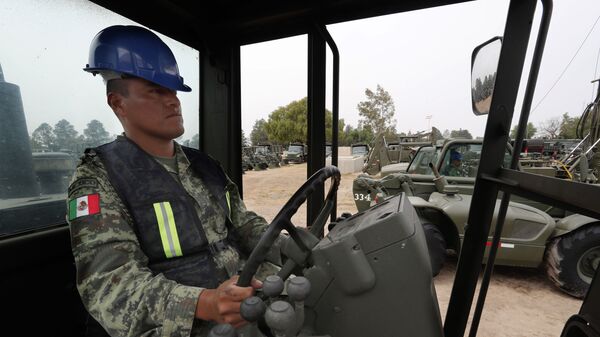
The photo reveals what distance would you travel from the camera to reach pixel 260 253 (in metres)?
0.87

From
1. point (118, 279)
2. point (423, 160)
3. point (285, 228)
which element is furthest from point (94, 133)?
point (423, 160)

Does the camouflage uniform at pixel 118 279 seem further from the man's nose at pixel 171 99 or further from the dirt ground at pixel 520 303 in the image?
the dirt ground at pixel 520 303

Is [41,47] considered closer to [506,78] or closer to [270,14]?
[270,14]

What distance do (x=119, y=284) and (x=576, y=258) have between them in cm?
420

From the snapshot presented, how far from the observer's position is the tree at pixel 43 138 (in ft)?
4.30

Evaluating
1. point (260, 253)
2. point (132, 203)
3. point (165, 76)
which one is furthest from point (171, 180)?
point (260, 253)

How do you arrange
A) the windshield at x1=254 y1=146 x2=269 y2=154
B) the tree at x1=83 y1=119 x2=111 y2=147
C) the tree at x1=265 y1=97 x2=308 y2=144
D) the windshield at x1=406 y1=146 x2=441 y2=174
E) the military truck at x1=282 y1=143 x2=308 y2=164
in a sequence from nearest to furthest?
the tree at x1=83 y1=119 x2=111 y2=147 → the windshield at x1=406 y1=146 x2=441 y2=174 → the windshield at x1=254 y1=146 x2=269 y2=154 → the military truck at x1=282 y1=143 x2=308 y2=164 → the tree at x1=265 y1=97 x2=308 y2=144

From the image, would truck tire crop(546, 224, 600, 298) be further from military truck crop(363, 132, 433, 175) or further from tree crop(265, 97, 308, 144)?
tree crop(265, 97, 308, 144)

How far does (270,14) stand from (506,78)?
1365mm

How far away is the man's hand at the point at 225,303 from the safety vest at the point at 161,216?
0.94ft

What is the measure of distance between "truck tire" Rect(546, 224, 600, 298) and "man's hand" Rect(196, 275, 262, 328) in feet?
12.4

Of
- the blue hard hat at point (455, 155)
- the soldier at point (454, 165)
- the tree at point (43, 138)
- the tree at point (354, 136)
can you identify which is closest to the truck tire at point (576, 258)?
the soldier at point (454, 165)

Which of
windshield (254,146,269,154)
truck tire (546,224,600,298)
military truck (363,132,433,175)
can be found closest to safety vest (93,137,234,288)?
truck tire (546,224,600,298)

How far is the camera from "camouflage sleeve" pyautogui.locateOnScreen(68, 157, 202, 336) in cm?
86
